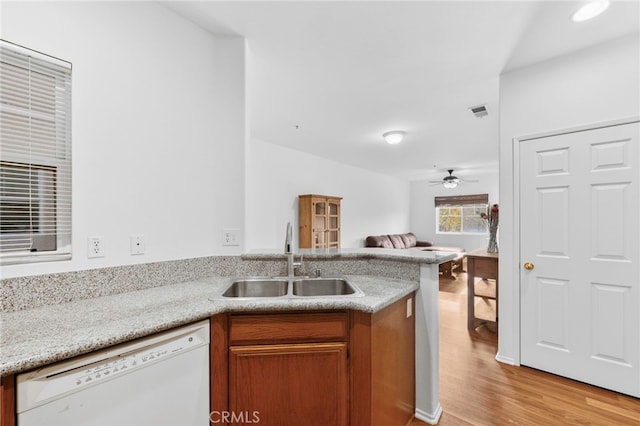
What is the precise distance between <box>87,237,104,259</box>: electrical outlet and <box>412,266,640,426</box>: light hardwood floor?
2064 mm

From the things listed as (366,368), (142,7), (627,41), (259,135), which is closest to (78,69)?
(142,7)

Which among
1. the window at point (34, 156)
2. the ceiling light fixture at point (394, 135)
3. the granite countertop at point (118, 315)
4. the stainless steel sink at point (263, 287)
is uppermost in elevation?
the ceiling light fixture at point (394, 135)

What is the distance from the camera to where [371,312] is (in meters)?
1.29

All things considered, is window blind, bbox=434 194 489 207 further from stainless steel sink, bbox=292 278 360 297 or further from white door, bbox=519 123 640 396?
stainless steel sink, bbox=292 278 360 297

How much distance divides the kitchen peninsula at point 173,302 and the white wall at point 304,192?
769mm

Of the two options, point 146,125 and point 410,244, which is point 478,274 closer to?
point 146,125

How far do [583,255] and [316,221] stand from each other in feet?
10.9

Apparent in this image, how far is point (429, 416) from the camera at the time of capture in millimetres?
1737

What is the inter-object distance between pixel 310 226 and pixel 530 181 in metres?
2.98

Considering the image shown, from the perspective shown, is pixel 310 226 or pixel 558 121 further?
pixel 310 226

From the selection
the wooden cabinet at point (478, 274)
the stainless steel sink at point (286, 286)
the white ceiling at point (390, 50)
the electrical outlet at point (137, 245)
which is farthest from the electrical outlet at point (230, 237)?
the wooden cabinet at point (478, 274)

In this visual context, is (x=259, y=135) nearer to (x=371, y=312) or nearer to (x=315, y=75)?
(x=315, y=75)

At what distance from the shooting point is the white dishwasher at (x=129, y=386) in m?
0.85

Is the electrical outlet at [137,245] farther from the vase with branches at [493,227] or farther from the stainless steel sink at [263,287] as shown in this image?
the vase with branches at [493,227]
